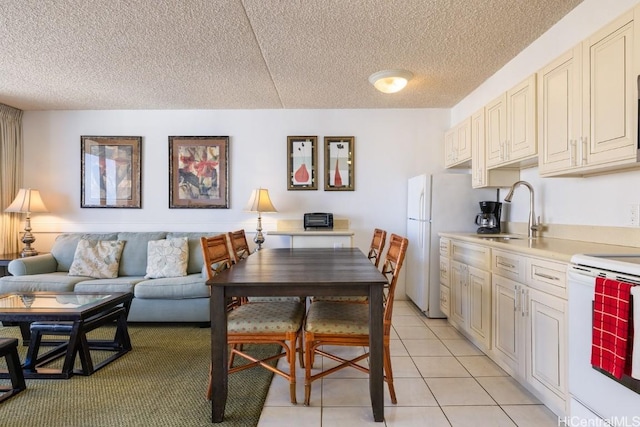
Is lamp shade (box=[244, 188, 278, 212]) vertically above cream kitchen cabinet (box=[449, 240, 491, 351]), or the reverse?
lamp shade (box=[244, 188, 278, 212])

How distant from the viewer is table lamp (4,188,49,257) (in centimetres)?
359

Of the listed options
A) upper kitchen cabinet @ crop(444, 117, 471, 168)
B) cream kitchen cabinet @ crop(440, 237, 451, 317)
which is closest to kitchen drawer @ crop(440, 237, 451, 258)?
cream kitchen cabinet @ crop(440, 237, 451, 317)

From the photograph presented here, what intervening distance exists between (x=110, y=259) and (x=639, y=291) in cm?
403

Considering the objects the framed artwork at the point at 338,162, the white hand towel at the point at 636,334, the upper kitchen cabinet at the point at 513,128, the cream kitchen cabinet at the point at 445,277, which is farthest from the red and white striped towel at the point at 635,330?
the framed artwork at the point at 338,162

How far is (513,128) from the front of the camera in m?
2.48

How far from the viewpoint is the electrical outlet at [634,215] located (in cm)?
179

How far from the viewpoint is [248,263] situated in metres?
2.21

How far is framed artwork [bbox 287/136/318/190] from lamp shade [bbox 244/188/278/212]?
41cm

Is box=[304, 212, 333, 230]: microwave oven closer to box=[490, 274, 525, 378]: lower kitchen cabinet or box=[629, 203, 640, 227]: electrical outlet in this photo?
box=[490, 274, 525, 378]: lower kitchen cabinet

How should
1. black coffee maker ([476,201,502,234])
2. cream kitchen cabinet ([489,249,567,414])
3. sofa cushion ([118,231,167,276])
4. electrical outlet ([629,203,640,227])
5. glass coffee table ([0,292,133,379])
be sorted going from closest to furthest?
1. cream kitchen cabinet ([489,249,567,414])
2. electrical outlet ([629,203,640,227])
3. glass coffee table ([0,292,133,379])
4. black coffee maker ([476,201,502,234])
5. sofa cushion ([118,231,167,276])

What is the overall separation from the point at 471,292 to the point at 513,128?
4.26ft

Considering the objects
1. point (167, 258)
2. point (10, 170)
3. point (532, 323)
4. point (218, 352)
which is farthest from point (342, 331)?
point (10, 170)

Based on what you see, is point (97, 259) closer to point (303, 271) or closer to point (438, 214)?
point (303, 271)

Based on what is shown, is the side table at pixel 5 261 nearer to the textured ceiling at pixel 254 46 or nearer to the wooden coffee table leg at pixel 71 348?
the textured ceiling at pixel 254 46
